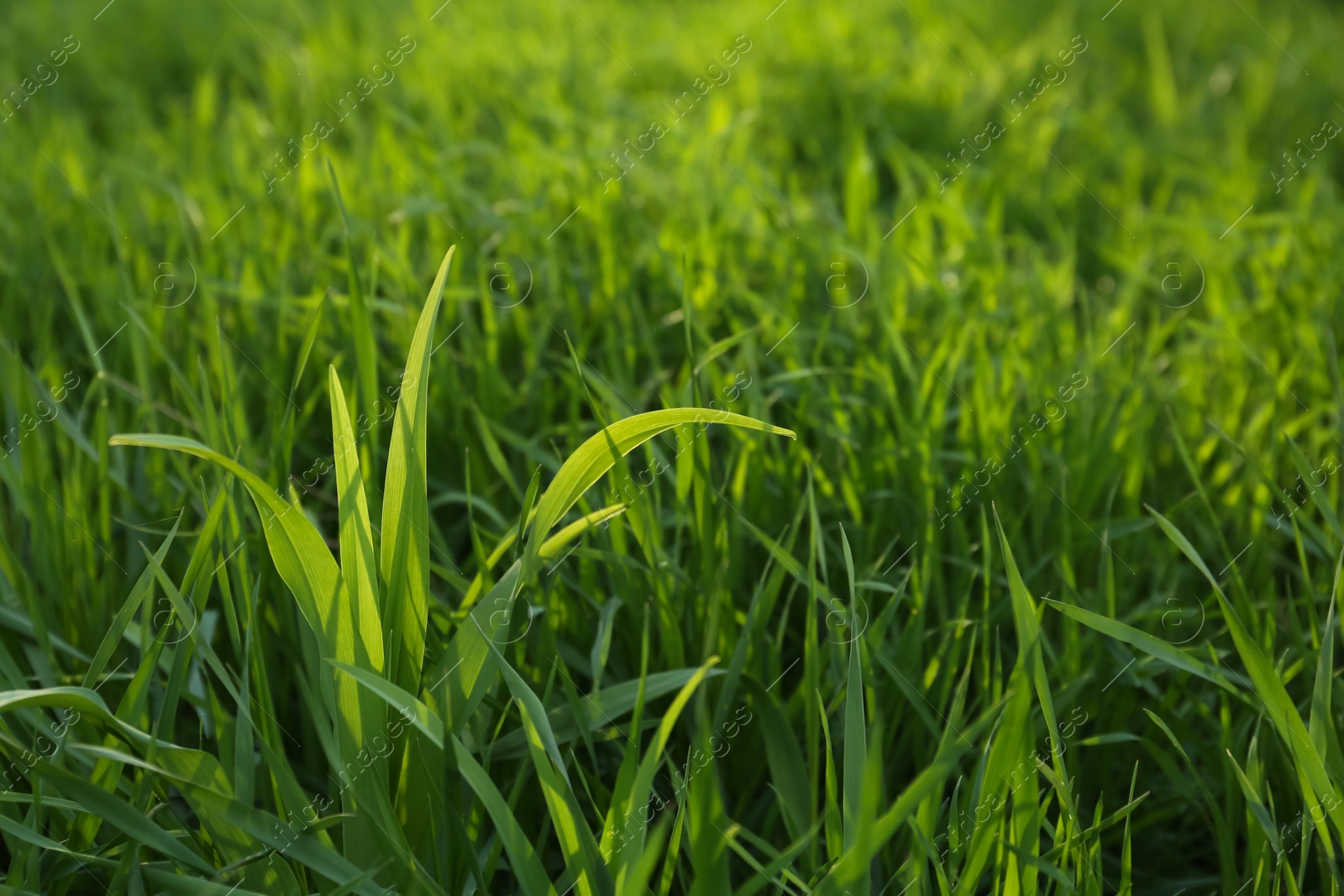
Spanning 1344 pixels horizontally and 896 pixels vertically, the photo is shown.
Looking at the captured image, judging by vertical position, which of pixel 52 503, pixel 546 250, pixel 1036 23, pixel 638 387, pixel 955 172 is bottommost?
pixel 1036 23

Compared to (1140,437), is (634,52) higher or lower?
higher

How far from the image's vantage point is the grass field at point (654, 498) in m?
0.73

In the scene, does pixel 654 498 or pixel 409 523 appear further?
pixel 654 498

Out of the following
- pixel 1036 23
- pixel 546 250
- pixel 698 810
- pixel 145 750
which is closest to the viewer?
pixel 698 810

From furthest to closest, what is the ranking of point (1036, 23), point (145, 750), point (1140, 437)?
1. point (1036, 23)
2. point (1140, 437)
3. point (145, 750)

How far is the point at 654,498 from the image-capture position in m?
1.11

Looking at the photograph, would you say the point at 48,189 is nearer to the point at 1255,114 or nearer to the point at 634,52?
the point at 634,52

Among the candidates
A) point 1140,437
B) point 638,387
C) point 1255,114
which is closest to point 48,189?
point 638,387

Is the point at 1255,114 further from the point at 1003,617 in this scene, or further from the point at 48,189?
the point at 48,189

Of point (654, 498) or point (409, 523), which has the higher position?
point (409, 523)

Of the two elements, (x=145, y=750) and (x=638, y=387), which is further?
(x=638, y=387)

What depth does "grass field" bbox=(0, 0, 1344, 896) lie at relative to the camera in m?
0.73

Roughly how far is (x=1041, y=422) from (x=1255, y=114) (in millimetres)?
2221

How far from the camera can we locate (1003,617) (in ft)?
3.58
